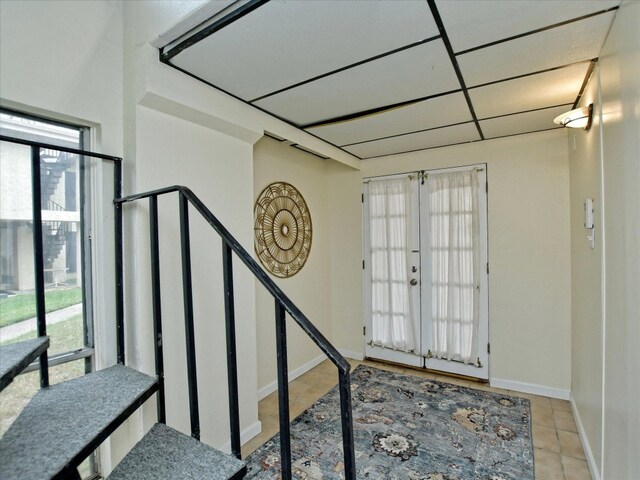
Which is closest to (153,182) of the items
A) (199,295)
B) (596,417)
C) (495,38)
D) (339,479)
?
(199,295)

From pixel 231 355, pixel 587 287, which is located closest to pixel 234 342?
pixel 231 355

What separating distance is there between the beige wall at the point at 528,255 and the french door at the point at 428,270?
0.12 m

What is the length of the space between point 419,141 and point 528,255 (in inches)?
60.7

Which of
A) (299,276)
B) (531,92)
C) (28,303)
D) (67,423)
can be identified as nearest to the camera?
(67,423)

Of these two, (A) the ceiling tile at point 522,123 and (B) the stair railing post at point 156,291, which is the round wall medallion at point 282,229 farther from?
(A) the ceiling tile at point 522,123

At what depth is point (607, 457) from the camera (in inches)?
64.9

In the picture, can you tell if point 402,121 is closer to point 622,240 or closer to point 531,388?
point 622,240

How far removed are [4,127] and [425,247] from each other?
11.1 feet

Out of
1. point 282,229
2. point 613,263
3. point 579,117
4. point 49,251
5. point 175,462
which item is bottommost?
point 175,462

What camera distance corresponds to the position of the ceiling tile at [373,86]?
172 centimetres

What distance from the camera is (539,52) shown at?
1.64 m

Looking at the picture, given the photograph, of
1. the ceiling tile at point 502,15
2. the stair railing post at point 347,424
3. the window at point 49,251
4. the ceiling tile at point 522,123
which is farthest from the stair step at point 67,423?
the ceiling tile at point 522,123

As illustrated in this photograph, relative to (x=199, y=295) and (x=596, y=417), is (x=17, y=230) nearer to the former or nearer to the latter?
(x=199, y=295)

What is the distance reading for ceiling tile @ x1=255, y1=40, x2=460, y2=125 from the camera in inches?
67.7
